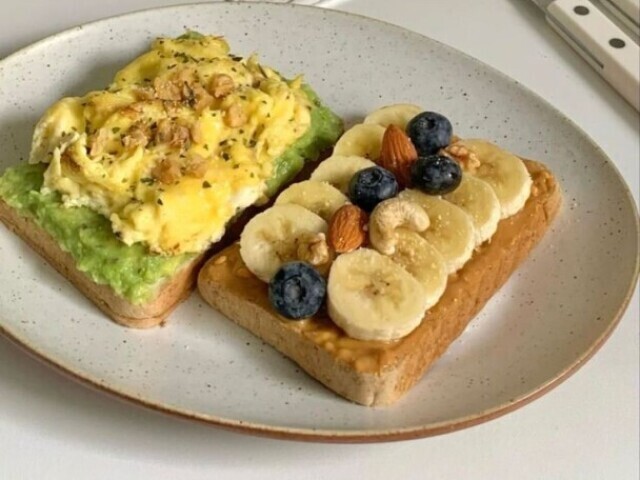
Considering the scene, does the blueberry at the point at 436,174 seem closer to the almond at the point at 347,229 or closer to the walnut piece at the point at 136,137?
the almond at the point at 347,229

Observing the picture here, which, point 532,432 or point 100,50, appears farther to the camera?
point 100,50

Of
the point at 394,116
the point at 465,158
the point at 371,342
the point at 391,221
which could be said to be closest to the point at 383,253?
the point at 391,221

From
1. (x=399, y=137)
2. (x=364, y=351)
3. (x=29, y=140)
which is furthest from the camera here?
(x=29, y=140)

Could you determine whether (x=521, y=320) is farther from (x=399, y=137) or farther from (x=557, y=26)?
(x=557, y=26)

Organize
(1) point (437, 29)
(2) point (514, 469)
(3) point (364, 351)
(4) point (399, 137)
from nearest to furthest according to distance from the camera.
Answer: (3) point (364, 351) → (2) point (514, 469) → (4) point (399, 137) → (1) point (437, 29)

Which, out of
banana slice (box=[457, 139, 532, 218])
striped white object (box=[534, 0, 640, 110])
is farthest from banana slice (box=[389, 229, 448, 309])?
striped white object (box=[534, 0, 640, 110])

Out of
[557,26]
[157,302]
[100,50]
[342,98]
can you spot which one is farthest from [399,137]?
[557,26]

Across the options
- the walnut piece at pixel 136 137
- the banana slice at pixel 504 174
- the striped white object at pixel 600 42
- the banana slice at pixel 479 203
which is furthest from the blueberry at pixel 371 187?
the striped white object at pixel 600 42
